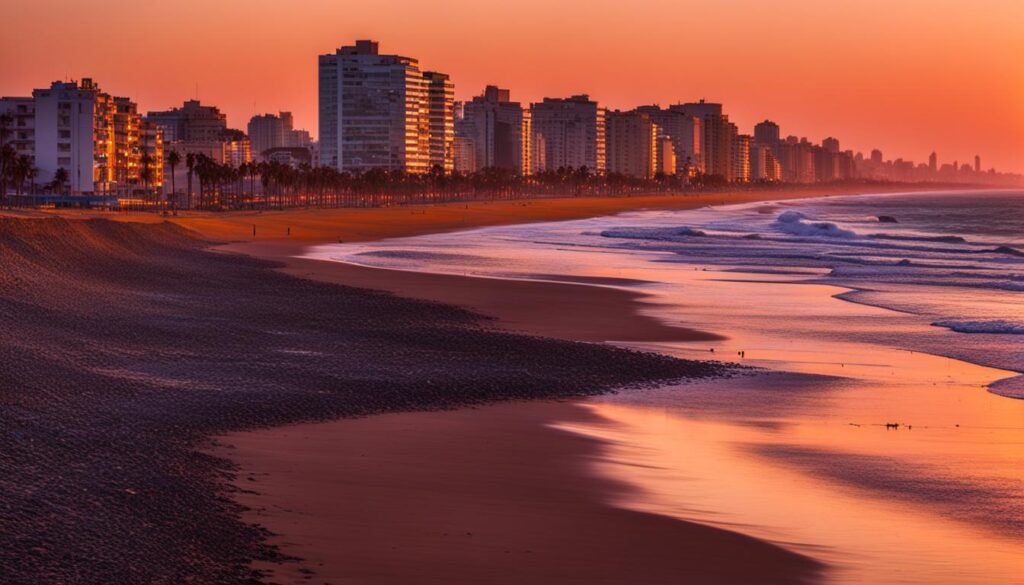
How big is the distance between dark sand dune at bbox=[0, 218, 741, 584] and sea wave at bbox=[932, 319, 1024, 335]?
387 inches

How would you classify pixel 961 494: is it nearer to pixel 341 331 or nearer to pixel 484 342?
pixel 484 342

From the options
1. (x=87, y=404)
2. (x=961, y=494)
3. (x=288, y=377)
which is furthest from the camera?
(x=288, y=377)

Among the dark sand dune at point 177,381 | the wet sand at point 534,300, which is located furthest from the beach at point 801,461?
the dark sand dune at point 177,381

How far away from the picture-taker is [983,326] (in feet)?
105

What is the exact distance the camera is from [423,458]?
1595 cm

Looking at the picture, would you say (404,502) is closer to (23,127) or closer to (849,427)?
(849,427)

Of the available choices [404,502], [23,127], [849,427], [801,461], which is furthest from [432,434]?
[23,127]

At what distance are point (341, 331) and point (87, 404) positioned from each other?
11250 mm

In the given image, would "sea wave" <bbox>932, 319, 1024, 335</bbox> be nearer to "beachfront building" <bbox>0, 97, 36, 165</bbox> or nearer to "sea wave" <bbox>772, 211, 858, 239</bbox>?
"sea wave" <bbox>772, 211, 858, 239</bbox>

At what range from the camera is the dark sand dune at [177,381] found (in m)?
11.3

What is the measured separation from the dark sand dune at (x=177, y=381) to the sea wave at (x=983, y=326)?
9.82 metres

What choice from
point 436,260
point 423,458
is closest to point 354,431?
point 423,458

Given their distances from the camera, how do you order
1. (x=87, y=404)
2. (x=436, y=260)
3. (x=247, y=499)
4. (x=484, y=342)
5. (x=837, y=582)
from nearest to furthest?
1. (x=837, y=582)
2. (x=247, y=499)
3. (x=87, y=404)
4. (x=484, y=342)
5. (x=436, y=260)

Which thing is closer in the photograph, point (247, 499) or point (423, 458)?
point (247, 499)
